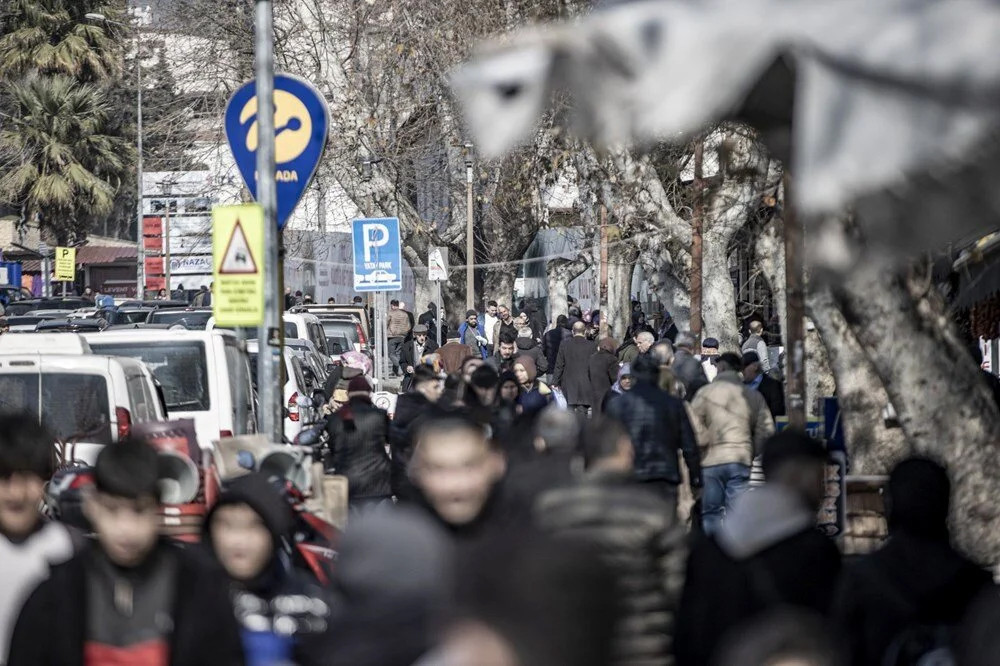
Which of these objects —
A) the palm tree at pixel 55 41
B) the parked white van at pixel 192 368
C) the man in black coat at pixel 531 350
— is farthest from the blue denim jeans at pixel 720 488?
the palm tree at pixel 55 41

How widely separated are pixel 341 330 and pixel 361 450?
18072 millimetres

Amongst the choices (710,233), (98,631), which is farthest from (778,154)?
(710,233)

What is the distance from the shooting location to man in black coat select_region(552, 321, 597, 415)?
21.9 m

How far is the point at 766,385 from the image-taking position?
1695cm

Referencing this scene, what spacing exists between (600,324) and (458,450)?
2864 cm

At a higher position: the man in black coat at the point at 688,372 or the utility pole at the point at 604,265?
the utility pole at the point at 604,265

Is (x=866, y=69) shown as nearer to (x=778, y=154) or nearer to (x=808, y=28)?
(x=808, y=28)

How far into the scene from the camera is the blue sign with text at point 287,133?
1119 cm

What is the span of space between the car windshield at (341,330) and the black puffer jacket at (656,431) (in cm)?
1745

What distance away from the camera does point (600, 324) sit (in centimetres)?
3347

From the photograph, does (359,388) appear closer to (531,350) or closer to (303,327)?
(303,327)

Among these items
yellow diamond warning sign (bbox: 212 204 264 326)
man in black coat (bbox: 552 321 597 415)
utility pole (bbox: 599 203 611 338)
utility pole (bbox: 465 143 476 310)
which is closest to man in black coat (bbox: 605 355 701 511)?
yellow diamond warning sign (bbox: 212 204 264 326)

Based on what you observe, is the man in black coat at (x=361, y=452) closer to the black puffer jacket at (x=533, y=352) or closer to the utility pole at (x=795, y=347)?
the utility pole at (x=795, y=347)

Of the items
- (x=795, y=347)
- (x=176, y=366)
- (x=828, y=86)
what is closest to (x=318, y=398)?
(x=176, y=366)
